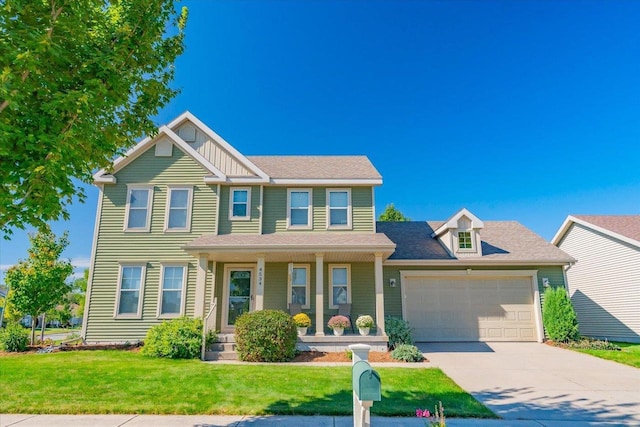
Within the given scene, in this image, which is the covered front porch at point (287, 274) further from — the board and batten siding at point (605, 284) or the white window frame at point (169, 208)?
the board and batten siding at point (605, 284)

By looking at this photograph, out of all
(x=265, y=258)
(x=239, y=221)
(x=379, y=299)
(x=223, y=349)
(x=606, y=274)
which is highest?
(x=239, y=221)

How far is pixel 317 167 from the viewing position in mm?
15484

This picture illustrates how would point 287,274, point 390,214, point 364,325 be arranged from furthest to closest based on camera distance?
point 390,214 → point 287,274 → point 364,325

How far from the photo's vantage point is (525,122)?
56.0 ft

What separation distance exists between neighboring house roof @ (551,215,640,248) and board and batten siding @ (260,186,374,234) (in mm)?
10857

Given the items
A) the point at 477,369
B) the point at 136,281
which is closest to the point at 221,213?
the point at 136,281

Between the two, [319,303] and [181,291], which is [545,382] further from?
[181,291]

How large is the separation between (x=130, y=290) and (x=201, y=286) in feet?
11.3

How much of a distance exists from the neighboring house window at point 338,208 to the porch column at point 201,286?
4915 mm

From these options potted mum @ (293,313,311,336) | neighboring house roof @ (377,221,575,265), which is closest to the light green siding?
potted mum @ (293,313,311,336)

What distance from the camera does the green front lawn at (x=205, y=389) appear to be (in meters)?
5.78

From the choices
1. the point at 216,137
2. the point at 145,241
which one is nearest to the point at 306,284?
the point at 145,241

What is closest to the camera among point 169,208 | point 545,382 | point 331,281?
point 545,382

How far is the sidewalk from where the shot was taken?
514cm
